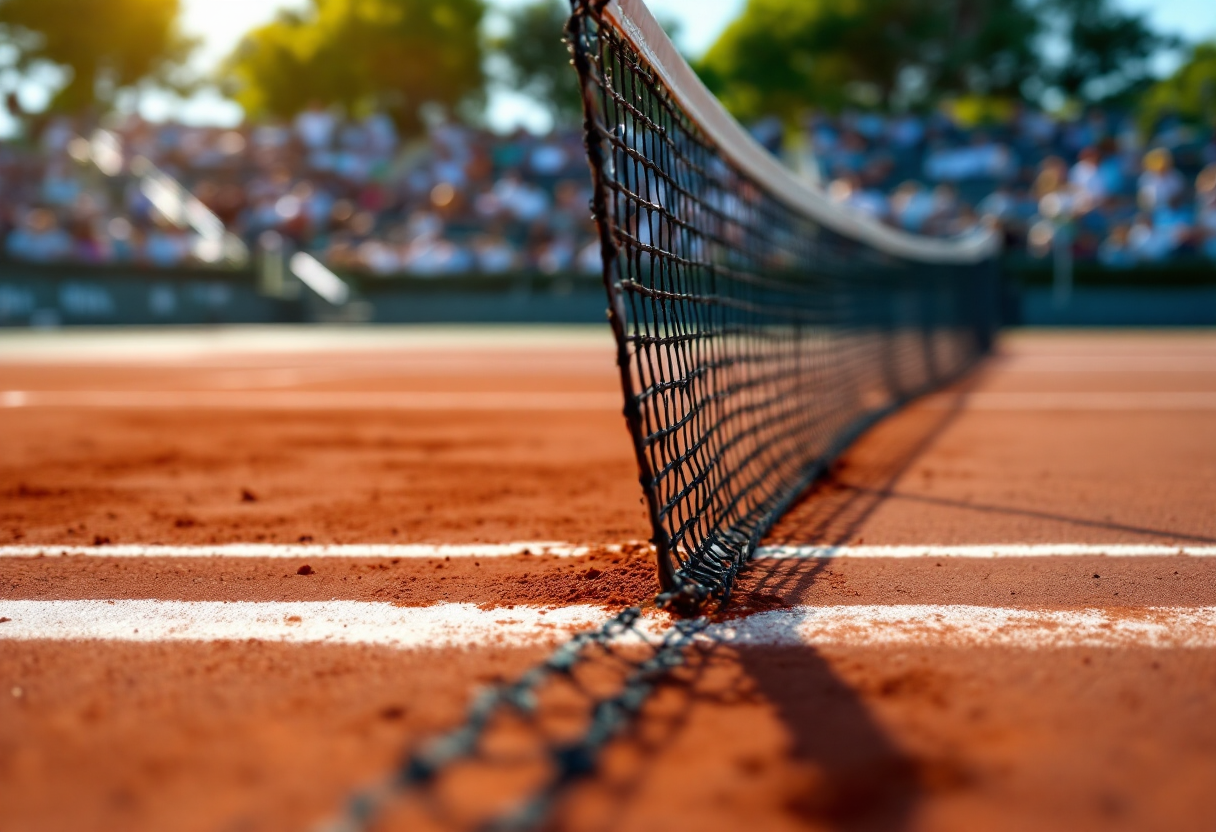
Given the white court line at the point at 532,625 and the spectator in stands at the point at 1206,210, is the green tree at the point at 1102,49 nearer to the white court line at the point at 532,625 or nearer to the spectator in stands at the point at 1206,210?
the spectator in stands at the point at 1206,210

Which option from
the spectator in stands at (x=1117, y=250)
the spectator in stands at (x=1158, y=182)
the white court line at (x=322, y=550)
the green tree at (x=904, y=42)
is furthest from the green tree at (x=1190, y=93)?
the white court line at (x=322, y=550)

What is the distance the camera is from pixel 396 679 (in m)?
1.94

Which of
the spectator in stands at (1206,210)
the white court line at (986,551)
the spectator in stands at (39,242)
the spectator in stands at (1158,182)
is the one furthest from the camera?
the spectator in stands at (39,242)

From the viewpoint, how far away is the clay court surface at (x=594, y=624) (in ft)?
4.90

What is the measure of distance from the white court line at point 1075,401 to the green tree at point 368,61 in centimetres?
3649

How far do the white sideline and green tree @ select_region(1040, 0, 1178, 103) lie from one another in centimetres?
4342

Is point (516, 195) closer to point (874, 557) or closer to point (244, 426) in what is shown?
point (244, 426)

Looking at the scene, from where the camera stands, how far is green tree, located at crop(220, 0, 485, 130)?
41.8 metres

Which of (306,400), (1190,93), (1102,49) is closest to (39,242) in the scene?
(306,400)

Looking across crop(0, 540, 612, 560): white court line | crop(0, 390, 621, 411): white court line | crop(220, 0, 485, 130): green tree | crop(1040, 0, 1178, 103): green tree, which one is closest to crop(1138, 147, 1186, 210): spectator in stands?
crop(0, 390, 621, 411): white court line

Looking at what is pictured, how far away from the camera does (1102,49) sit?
4228 centimetres

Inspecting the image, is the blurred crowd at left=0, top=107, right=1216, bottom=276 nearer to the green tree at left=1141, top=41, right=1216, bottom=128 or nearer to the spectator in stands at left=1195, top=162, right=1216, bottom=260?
the spectator in stands at left=1195, top=162, right=1216, bottom=260

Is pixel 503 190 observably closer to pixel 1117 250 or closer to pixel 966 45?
pixel 1117 250

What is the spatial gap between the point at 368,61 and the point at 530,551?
42502mm
